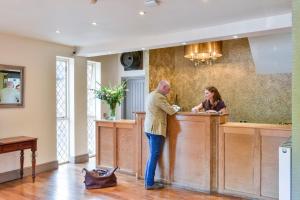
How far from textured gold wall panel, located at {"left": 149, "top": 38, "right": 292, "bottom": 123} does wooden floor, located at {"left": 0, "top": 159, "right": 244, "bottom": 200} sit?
2.34m

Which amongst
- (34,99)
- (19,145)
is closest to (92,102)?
(34,99)

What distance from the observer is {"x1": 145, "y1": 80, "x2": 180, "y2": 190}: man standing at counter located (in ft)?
13.6

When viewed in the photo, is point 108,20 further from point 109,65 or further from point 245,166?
point 109,65

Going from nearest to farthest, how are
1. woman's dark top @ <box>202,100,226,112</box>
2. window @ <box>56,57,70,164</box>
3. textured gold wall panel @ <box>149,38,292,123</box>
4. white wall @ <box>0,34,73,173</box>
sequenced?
woman's dark top @ <box>202,100,226,112</box> < white wall @ <box>0,34,73,173</box> < textured gold wall panel @ <box>149,38,292,123</box> < window @ <box>56,57,70,164</box>

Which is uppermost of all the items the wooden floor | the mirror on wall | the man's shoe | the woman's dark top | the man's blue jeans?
the mirror on wall

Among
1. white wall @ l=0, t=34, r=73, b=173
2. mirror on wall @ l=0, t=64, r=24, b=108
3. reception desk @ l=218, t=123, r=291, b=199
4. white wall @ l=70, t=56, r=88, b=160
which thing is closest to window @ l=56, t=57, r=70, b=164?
white wall @ l=70, t=56, r=88, b=160

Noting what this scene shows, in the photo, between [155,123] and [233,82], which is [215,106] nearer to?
[155,123]

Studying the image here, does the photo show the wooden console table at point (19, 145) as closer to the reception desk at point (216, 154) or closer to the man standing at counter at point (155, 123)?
the reception desk at point (216, 154)

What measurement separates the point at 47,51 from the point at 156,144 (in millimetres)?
2842

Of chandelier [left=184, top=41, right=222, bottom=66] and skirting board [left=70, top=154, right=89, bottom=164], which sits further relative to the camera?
skirting board [left=70, top=154, right=89, bottom=164]

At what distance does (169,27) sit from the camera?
421 centimetres

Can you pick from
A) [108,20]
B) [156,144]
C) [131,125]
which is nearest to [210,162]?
[156,144]

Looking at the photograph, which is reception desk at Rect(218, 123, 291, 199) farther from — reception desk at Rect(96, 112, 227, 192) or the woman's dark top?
the woman's dark top

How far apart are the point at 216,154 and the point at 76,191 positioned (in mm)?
2083
